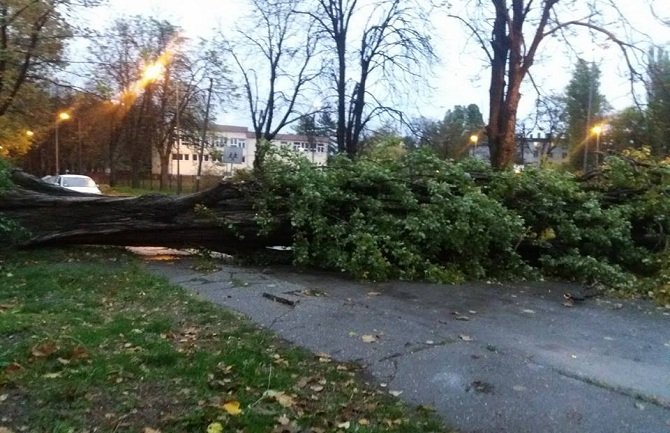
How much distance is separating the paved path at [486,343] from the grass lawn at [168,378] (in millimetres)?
364

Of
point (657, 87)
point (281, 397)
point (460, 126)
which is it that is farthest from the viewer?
point (460, 126)

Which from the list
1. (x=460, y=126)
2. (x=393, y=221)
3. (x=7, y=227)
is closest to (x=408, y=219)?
(x=393, y=221)

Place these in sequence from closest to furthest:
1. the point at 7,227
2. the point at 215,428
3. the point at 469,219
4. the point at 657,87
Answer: the point at 215,428 < the point at 469,219 < the point at 7,227 < the point at 657,87

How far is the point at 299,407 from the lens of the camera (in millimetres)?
3797

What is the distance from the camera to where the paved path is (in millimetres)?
3951

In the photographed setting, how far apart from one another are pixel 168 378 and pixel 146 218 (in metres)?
7.02

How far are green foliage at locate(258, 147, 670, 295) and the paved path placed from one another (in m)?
0.79

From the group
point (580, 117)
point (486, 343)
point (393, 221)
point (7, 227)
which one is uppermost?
point (580, 117)

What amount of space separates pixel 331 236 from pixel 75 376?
596 cm

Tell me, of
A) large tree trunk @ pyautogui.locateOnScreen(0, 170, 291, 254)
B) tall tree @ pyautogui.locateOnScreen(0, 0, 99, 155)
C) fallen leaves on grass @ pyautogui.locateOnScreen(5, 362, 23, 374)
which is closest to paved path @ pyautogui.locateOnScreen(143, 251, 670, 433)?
large tree trunk @ pyautogui.locateOnScreen(0, 170, 291, 254)

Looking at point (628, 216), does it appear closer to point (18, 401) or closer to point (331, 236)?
point (331, 236)

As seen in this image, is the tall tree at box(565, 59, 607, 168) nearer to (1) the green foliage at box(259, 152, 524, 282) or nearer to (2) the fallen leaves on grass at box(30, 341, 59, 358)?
(1) the green foliage at box(259, 152, 524, 282)

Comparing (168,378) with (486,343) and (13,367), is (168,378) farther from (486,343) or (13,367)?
(486,343)

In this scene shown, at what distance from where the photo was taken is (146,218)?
35.3ft
